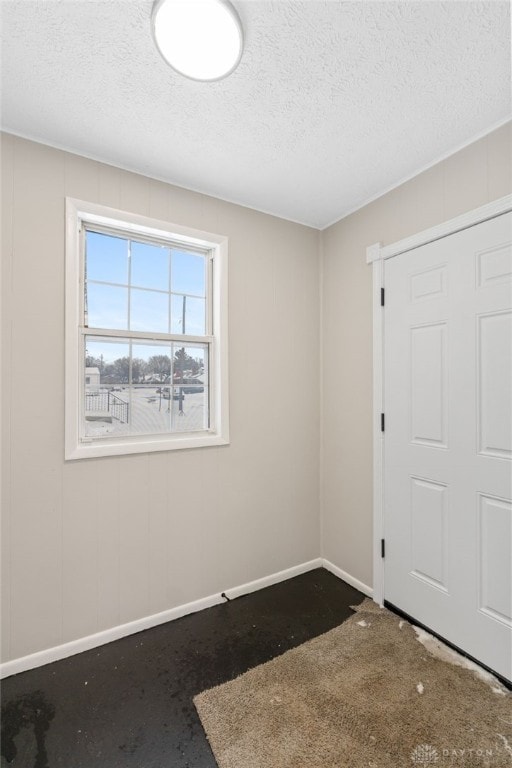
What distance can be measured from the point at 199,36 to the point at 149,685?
267cm

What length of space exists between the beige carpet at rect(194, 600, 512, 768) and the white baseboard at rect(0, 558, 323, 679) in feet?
1.94

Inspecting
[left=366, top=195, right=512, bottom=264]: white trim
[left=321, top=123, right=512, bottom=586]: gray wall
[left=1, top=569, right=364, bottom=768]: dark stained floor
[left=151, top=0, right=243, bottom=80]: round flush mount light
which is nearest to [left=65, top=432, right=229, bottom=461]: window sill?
[left=321, top=123, right=512, bottom=586]: gray wall

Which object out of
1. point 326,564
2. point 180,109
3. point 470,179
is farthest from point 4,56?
point 326,564

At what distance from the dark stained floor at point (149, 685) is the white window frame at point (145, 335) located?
1.04 metres

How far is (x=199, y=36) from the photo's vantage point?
1.23 meters

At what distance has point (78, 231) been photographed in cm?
191

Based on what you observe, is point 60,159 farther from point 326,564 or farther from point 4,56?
point 326,564

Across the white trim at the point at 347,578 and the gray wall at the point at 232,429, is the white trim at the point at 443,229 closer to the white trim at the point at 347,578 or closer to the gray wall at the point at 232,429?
the gray wall at the point at 232,429

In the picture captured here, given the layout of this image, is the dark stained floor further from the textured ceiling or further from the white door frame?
the textured ceiling

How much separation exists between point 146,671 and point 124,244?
7.55 ft

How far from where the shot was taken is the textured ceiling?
119 centimetres

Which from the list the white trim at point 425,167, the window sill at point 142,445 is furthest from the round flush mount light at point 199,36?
the window sill at point 142,445

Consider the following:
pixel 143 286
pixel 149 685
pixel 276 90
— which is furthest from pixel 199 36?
pixel 149 685

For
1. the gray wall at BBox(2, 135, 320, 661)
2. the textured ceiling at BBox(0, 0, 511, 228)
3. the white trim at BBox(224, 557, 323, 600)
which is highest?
the textured ceiling at BBox(0, 0, 511, 228)
